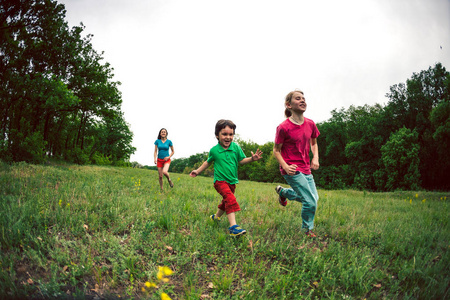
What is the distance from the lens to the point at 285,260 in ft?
10.9

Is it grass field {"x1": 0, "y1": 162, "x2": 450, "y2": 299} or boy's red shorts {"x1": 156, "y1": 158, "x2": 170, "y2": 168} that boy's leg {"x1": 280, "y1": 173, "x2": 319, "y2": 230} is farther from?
boy's red shorts {"x1": 156, "y1": 158, "x2": 170, "y2": 168}

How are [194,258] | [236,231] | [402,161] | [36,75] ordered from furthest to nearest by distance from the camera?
1. [402,161]
2. [36,75]
3. [236,231]
4. [194,258]

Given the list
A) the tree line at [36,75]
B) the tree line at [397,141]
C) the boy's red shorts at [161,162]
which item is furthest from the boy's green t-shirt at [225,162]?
the tree line at [397,141]

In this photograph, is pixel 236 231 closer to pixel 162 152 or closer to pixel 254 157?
pixel 254 157

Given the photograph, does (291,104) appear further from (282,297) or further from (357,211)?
(357,211)

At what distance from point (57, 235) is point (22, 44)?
17.7 meters

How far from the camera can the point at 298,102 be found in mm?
3943

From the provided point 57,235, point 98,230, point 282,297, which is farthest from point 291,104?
point 57,235

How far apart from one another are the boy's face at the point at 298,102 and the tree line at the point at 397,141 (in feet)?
110

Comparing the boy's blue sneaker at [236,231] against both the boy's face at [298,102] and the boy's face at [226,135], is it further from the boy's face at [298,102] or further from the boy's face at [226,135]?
the boy's face at [298,102]

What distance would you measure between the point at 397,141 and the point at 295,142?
3960 centimetres

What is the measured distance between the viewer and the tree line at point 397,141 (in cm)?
3212

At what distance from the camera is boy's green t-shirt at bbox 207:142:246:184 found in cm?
405

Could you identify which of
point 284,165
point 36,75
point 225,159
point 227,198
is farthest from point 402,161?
point 36,75
